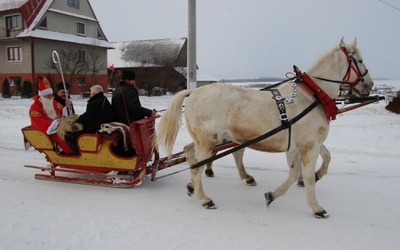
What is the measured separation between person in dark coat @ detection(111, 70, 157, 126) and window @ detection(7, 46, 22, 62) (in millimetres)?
25853

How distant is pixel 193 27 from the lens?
7957 mm

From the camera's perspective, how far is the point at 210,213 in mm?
4199

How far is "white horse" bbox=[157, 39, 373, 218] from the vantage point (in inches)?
160

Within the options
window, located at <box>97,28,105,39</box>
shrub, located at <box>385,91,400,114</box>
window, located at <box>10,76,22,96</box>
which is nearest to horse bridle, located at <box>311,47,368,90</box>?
shrub, located at <box>385,91,400,114</box>

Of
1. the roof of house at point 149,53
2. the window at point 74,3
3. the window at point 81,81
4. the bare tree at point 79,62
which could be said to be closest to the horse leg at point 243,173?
the bare tree at point 79,62

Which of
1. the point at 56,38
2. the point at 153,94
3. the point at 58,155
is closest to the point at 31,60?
the point at 56,38

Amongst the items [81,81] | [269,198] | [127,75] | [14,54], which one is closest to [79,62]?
[81,81]

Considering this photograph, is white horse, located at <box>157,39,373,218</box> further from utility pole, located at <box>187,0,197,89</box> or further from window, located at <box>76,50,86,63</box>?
window, located at <box>76,50,86,63</box>

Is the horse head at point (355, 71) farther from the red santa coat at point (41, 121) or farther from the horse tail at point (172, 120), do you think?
the red santa coat at point (41, 121)

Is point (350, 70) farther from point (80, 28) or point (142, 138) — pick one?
point (80, 28)

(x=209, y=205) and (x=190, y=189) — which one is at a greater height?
(x=190, y=189)

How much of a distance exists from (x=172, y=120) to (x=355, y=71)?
2428 mm

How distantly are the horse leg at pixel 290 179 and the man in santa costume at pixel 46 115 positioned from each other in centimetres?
309

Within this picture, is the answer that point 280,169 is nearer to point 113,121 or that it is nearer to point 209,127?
point 209,127
